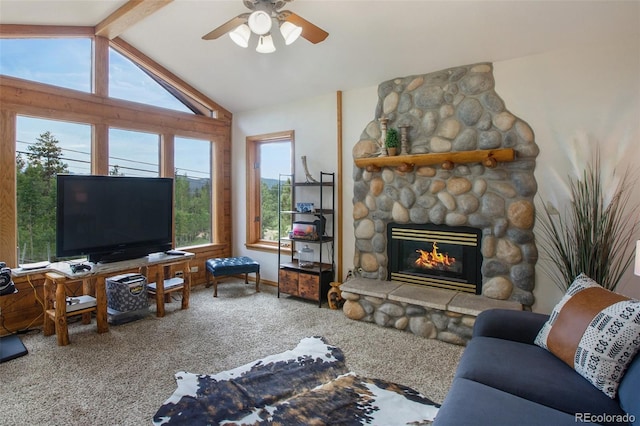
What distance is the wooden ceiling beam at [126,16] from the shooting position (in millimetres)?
3329

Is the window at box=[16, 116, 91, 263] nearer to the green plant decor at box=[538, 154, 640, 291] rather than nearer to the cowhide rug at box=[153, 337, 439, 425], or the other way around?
the cowhide rug at box=[153, 337, 439, 425]

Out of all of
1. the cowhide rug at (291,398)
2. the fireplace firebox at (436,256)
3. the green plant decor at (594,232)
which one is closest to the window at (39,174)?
the cowhide rug at (291,398)

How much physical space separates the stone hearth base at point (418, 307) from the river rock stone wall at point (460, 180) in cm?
28

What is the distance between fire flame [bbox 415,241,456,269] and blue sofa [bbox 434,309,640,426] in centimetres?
170

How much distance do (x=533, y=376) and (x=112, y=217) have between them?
12.9ft

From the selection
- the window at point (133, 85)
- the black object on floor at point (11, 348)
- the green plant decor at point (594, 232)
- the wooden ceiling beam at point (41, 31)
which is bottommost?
the black object on floor at point (11, 348)

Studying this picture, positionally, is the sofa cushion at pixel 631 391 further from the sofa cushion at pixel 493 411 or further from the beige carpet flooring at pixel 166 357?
the beige carpet flooring at pixel 166 357

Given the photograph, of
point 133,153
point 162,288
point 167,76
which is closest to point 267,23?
point 167,76

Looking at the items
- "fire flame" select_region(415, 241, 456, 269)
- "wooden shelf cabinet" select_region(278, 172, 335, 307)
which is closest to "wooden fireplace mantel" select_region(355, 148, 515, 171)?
"wooden shelf cabinet" select_region(278, 172, 335, 307)

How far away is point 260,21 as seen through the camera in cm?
257

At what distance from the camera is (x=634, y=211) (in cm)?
288

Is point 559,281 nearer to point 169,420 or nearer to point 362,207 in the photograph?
point 362,207

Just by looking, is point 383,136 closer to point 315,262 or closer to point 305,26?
point 305,26

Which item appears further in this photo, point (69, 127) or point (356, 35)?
point (69, 127)
